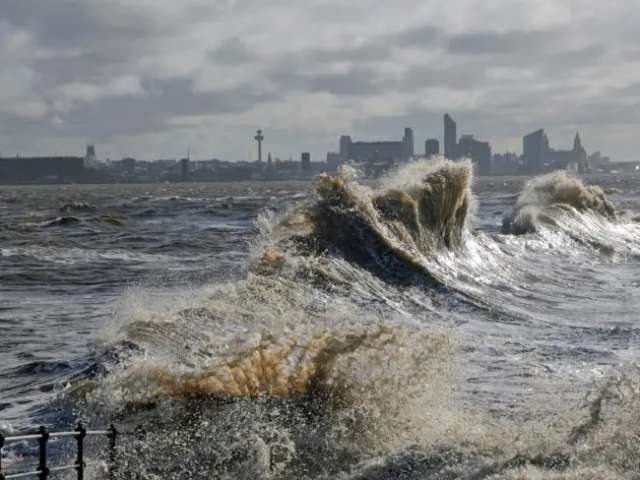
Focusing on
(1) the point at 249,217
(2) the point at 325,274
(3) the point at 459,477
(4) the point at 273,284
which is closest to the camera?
(3) the point at 459,477

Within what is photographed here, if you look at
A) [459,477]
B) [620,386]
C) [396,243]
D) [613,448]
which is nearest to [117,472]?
[459,477]

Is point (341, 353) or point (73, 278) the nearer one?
point (341, 353)

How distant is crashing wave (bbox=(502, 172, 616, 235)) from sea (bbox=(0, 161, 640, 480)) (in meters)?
8.52

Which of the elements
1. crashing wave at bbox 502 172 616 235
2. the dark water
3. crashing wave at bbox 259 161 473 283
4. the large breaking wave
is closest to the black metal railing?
the large breaking wave

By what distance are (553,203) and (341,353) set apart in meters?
29.4

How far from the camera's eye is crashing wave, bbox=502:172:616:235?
33219 millimetres

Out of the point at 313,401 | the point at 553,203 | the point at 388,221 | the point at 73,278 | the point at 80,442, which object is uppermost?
the point at 388,221

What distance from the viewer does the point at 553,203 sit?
37375 mm

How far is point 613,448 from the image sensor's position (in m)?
6.69

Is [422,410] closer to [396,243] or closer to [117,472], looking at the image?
[117,472]

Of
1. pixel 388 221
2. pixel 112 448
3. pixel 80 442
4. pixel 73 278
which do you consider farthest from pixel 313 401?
pixel 388 221

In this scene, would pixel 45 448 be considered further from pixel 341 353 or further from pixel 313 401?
pixel 341 353

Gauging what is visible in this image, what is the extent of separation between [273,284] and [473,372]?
16.4 feet

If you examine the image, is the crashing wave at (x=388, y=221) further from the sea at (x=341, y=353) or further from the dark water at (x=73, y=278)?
the dark water at (x=73, y=278)
